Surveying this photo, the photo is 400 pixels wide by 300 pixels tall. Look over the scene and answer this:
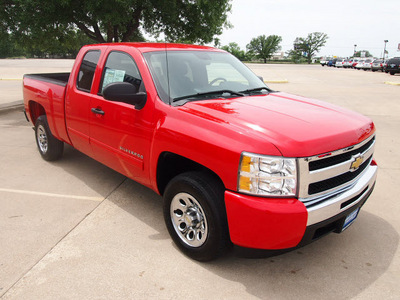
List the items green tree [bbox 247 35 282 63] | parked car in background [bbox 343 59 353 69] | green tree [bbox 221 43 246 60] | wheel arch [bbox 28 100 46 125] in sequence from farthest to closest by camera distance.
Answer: green tree [bbox 247 35 282 63], green tree [bbox 221 43 246 60], parked car in background [bbox 343 59 353 69], wheel arch [bbox 28 100 46 125]

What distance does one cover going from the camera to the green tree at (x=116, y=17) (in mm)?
9086

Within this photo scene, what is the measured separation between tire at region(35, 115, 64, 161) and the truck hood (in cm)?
321

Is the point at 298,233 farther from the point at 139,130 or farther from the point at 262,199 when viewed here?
the point at 139,130

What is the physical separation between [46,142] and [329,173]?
457cm

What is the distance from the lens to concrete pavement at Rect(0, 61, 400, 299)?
102 inches

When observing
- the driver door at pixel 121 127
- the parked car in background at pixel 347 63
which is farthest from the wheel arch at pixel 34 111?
the parked car in background at pixel 347 63

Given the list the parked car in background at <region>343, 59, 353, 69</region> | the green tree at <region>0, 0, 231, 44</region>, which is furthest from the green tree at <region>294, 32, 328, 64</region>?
the green tree at <region>0, 0, 231, 44</region>

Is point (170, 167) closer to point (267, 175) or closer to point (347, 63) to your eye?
point (267, 175)

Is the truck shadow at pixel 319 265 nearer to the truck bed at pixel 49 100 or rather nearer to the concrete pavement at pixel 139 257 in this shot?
the concrete pavement at pixel 139 257

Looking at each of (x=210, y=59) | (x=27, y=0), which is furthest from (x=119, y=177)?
(x=27, y=0)

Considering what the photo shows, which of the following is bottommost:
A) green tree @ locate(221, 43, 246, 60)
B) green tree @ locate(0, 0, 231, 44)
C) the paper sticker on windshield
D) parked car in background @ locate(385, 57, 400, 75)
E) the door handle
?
the door handle

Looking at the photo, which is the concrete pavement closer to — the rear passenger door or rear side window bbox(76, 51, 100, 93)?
the rear passenger door

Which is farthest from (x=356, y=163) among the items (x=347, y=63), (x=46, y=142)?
(x=347, y=63)

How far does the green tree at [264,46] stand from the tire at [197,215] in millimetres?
102316
